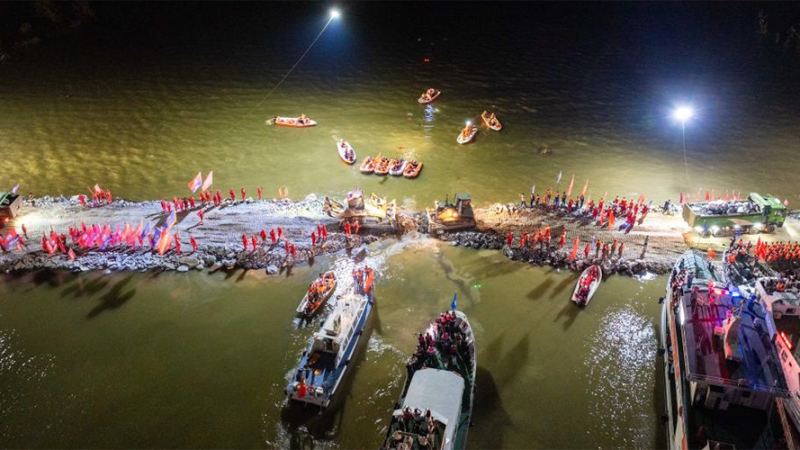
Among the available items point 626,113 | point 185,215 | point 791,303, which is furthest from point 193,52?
point 791,303

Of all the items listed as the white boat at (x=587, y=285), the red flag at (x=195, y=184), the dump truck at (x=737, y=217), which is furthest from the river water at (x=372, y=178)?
the dump truck at (x=737, y=217)

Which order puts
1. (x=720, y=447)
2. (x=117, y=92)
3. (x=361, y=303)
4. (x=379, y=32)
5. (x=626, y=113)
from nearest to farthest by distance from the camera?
(x=720, y=447) < (x=361, y=303) < (x=626, y=113) < (x=117, y=92) < (x=379, y=32)

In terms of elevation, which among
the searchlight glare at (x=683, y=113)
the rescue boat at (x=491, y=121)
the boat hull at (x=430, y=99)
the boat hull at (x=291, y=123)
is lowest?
the boat hull at (x=291, y=123)

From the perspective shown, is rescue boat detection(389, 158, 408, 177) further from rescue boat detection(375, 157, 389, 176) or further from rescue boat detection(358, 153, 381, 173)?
rescue boat detection(358, 153, 381, 173)

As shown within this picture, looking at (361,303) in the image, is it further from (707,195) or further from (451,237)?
(707,195)

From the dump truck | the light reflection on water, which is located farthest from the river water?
the dump truck

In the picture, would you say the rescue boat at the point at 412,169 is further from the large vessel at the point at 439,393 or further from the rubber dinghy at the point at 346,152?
the large vessel at the point at 439,393
